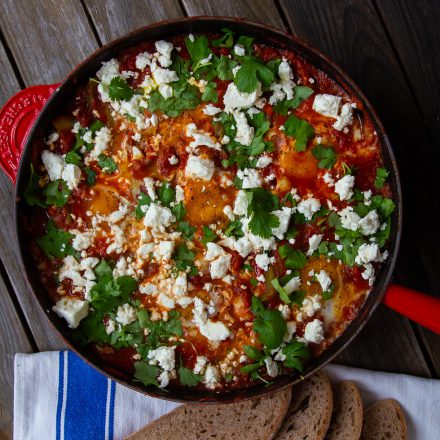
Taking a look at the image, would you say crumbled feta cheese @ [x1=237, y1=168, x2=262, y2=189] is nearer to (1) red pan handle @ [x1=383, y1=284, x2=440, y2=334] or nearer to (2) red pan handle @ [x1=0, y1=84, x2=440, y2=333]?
(1) red pan handle @ [x1=383, y1=284, x2=440, y2=334]

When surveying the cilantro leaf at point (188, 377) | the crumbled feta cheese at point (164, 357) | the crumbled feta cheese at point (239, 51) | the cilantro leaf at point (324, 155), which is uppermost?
the crumbled feta cheese at point (239, 51)

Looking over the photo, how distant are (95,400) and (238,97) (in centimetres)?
182

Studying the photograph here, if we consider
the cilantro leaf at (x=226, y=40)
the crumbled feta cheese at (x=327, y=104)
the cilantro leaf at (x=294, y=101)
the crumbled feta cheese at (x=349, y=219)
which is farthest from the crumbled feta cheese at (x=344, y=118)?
the cilantro leaf at (x=226, y=40)

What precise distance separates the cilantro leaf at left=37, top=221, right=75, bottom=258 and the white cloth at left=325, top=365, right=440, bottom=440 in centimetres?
153

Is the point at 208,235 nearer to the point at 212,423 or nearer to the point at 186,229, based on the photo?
the point at 186,229

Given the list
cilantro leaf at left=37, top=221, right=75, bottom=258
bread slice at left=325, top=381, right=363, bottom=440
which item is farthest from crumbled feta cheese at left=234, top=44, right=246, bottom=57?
bread slice at left=325, top=381, right=363, bottom=440

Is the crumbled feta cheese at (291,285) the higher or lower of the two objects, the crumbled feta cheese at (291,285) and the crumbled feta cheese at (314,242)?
the lower

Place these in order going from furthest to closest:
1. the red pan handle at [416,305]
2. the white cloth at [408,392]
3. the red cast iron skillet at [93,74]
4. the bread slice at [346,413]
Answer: the white cloth at [408,392], the bread slice at [346,413], the red cast iron skillet at [93,74], the red pan handle at [416,305]

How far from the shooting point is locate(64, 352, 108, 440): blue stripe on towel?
11.0ft

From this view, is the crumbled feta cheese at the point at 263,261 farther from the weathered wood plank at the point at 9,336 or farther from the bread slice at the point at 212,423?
the weathered wood plank at the point at 9,336

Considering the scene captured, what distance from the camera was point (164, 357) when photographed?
9.43ft

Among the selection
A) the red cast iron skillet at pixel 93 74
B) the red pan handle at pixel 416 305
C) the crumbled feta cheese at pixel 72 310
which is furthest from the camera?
the crumbled feta cheese at pixel 72 310

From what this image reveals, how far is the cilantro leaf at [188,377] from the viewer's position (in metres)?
2.93

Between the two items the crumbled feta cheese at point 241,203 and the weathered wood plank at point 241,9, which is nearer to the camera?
the crumbled feta cheese at point 241,203
